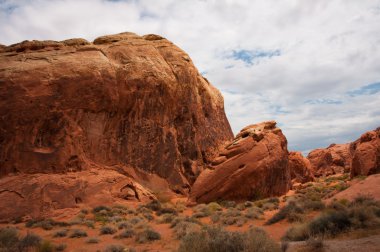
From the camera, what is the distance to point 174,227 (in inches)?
529

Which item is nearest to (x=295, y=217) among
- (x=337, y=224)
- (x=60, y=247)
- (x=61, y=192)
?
(x=337, y=224)

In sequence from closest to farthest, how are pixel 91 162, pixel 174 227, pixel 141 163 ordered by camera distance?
pixel 174 227 < pixel 91 162 < pixel 141 163

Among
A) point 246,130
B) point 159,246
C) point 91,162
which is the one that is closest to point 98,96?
point 91,162

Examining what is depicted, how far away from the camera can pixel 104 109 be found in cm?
2275

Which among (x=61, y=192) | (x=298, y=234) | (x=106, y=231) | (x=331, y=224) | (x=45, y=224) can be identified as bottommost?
(x=298, y=234)

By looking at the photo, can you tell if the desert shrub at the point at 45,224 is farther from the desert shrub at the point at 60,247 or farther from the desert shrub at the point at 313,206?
the desert shrub at the point at 313,206

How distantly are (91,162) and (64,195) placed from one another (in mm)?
3536

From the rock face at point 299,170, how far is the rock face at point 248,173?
44.4 ft

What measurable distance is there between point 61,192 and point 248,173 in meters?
11.5

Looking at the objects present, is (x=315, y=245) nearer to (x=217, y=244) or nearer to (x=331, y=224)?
(x=217, y=244)

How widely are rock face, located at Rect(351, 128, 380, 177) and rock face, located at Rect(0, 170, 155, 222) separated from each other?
1507cm

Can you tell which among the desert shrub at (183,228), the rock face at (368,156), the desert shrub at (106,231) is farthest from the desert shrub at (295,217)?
the rock face at (368,156)

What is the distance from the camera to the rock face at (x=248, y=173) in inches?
840

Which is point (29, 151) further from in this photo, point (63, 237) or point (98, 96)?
point (63, 237)
